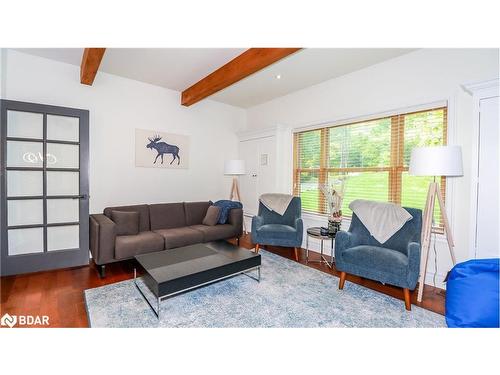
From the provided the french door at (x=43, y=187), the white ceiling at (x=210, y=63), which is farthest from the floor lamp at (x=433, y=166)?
the french door at (x=43, y=187)

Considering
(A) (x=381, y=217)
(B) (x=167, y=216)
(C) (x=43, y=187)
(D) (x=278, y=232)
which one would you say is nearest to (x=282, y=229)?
(D) (x=278, y=232)

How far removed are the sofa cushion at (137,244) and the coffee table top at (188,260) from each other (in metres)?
0.52

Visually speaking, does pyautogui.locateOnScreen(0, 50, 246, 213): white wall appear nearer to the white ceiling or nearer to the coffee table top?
the white ceiling

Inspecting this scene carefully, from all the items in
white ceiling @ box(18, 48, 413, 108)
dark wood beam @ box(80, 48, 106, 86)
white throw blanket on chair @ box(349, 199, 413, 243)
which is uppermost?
white ceiling @ box(18, 48, 413, 108)

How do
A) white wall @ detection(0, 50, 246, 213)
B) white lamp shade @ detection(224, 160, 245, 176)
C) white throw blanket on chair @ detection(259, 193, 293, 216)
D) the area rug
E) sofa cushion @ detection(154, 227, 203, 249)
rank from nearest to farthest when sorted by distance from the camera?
1. the area rug
2. white wall @ detection(0, 50, 246, 213)
3. sofa cushion @ detection(154, 227, 203, 249)
4. white throw blanket on chair @ detection(259, 193, 293, 216)
5. white lamp shade @ detection(224, 160, 245, 176)

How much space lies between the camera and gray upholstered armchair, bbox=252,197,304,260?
133 inches

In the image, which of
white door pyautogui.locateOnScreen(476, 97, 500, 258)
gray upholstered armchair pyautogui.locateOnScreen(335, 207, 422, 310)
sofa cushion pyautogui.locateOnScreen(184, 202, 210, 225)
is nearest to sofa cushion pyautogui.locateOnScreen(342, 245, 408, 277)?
gray upholstered armchair pyautogui.locateOnScreen(335, 207, 422, 310)

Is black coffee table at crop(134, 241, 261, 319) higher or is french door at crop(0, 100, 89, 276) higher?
french door at crop(0, 100, 89, 276)

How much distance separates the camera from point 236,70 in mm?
2967

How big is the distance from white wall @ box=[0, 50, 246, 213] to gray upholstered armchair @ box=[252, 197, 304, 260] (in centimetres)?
152

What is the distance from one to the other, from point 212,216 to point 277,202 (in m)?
1.07

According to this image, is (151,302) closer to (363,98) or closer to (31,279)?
(31,279)
